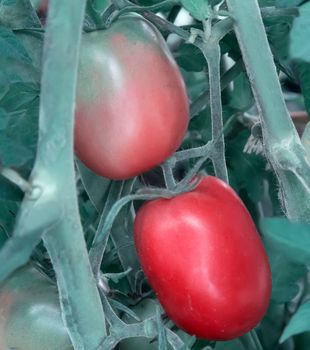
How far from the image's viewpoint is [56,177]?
1.27 ft

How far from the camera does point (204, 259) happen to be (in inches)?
19.4

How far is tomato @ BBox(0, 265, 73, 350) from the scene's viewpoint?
1.78ft

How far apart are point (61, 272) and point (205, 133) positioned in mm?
293

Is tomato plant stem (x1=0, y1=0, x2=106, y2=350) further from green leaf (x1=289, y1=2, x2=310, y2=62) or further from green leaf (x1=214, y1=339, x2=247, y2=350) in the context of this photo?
green leaf (x1=214, y1=339, x2=247, y2=350)

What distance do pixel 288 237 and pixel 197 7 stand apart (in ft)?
0.59

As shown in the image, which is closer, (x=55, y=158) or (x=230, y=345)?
(x=55, y=158)

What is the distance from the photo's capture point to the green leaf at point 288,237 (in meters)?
0.37

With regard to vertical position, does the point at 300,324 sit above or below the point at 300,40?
below

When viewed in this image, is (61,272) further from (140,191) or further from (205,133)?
(205,133)

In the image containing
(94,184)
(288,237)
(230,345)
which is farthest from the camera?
(230,345)

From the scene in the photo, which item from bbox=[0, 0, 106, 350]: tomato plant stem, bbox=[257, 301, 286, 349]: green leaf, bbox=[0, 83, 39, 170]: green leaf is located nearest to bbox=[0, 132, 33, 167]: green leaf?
bbox=[0, 83, 39, 170]: green leaf

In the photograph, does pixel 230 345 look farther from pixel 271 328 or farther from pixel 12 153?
pixel 12 153

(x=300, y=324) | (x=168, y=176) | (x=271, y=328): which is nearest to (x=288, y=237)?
(x=300, y=324)

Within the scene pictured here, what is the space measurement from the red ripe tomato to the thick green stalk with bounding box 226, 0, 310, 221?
0.05 meters
